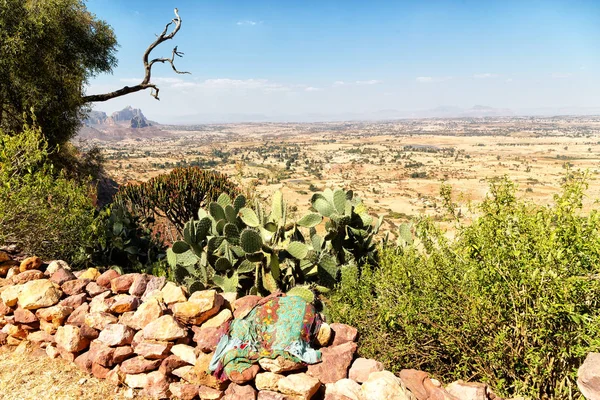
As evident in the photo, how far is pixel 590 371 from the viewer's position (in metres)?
2.36

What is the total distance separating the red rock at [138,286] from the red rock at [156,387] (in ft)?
4.00

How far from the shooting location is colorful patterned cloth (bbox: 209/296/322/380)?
3.40 meters

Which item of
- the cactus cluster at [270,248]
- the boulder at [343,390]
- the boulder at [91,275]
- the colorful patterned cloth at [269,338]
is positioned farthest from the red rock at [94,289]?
the boulder at [343,390]

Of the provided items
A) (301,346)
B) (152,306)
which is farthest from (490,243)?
(152,306)

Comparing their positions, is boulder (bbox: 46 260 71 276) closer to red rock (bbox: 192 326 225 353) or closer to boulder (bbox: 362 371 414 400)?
red rock (bbox: 192 326 225 353)

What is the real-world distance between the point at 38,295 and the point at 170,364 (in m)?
2.11

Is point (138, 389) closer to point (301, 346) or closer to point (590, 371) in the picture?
point (301, 346)

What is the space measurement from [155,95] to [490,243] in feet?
42.8

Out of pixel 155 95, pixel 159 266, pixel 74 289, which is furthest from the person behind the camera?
pixel 155 95

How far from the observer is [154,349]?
3.77 metres

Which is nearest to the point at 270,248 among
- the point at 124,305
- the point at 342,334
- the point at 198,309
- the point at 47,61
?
the point at 198,309

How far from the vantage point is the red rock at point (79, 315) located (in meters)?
4.31

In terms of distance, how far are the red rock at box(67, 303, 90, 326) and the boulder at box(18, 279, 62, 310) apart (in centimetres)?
38

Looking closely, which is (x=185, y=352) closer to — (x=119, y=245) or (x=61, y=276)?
(x=61, y=276)
